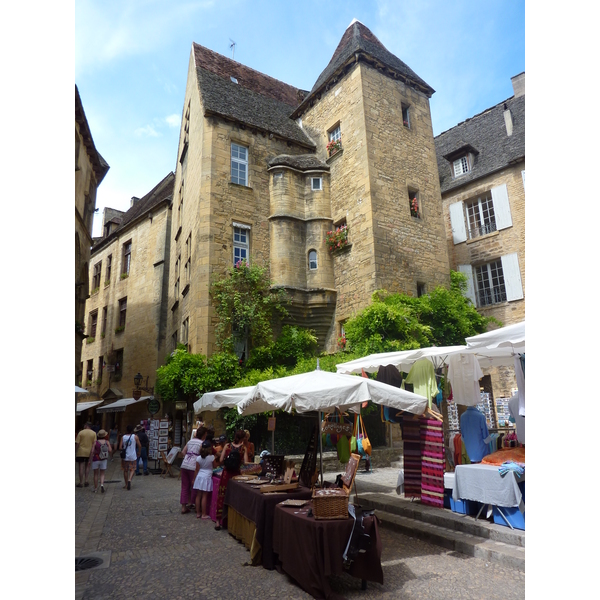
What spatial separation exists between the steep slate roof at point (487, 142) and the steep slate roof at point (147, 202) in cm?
1496

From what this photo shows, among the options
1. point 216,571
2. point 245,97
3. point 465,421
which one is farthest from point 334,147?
point 216,571

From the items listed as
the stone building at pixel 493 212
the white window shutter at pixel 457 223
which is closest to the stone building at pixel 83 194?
the stone building at pixel 493 212

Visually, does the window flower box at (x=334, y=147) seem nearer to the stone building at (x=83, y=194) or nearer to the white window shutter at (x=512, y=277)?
the white window shutter at (x=512, y=277)

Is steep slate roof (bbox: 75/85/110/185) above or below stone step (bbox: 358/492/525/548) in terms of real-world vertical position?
above

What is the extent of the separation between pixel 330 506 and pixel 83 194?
57.1 ft

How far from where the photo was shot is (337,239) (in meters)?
16.0

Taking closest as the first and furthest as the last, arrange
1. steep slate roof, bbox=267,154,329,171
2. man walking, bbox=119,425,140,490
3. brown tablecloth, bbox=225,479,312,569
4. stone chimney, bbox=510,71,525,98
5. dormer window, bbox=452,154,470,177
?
brown tablecloth, bbox=225,479,312,569 < man walking, bbox=119,425,140,490 < steep slate roof, bbox=267,154,329,171 < dormer window, bbox=452,154,470,177 < stone chimney, bbox=510,71,525,98

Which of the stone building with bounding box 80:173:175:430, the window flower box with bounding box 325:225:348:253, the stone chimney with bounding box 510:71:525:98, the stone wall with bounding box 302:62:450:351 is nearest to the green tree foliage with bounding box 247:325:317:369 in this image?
the stone wall with bounding box 302:62:450:351

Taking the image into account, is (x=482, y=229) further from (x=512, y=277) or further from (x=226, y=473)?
(x=226, y=473)

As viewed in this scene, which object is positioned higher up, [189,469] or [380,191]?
[380,191]

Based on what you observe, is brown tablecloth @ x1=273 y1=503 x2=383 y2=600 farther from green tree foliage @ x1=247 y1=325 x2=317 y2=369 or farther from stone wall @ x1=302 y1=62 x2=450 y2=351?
stone wall @ x1=302 y1=62 x2=450 y2=351

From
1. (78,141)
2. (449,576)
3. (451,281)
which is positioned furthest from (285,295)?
(449,576)

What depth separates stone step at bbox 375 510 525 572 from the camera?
4.59 meters
